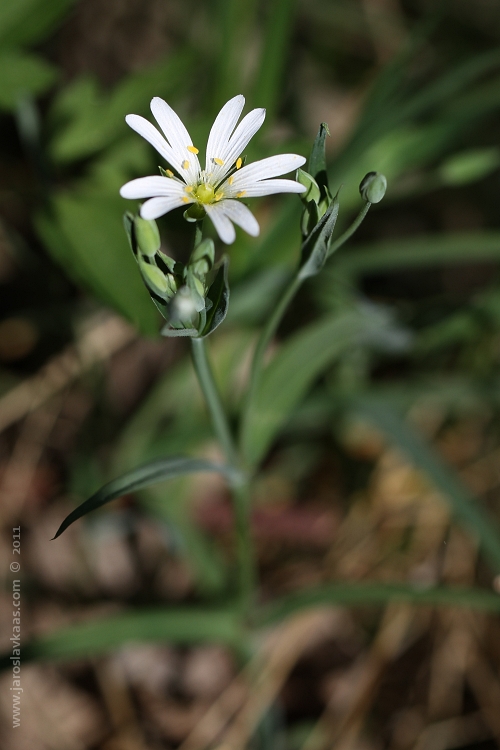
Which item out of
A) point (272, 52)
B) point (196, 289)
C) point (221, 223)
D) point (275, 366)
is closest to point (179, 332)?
point (196, 289)

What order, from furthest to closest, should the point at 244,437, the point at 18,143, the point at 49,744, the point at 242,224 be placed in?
the point at 18,143 < the point at 49,744 < the point at 244,437 < the point at 242,224

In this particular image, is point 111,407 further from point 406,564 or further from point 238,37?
point 238,37

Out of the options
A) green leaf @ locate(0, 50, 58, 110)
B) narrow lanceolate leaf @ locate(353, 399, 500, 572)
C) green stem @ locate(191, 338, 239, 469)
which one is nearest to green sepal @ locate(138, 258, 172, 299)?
green stem @ locate(191, 338, 239, 469)

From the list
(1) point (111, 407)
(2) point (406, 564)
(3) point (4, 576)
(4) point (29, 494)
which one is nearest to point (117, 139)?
(1) point (111, 407)

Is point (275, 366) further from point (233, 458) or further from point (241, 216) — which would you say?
point (241, 216)

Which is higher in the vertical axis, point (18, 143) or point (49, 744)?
point (18, 143)

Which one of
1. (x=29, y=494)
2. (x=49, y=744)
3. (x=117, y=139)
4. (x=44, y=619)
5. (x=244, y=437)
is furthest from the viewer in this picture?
(x=29, y=494)
